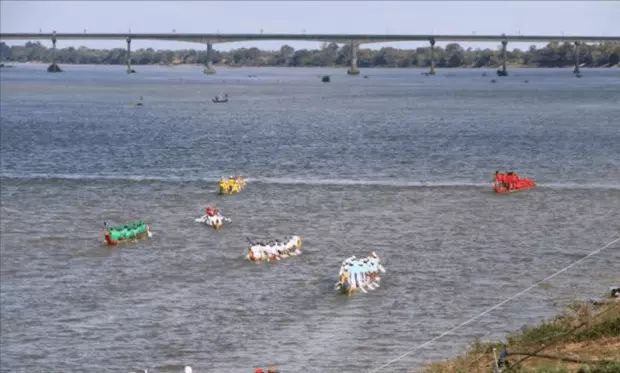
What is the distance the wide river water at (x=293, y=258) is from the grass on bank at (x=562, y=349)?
438 cm

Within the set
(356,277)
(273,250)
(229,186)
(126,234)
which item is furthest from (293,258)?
(229,186)

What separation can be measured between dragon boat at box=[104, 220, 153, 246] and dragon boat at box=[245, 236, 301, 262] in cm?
727

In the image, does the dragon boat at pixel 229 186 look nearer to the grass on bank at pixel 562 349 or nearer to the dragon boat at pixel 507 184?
the dragon boat at pixel 507 184

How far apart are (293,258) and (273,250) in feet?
4.00

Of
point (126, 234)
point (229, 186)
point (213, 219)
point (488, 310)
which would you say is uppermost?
point (488, 310)

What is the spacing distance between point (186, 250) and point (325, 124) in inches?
3948

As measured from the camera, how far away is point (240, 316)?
44500mm

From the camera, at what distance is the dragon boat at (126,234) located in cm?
6012

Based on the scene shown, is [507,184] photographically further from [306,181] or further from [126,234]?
[126,234]

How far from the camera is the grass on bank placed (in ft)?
91.0

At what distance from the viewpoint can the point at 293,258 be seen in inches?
2197

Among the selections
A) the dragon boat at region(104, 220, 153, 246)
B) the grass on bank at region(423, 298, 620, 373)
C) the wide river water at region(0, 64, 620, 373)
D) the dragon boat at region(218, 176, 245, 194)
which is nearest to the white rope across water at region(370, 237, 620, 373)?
the wide river water at region(0, 64, 620, 373)

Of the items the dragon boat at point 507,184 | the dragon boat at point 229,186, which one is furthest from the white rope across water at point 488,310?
the dragon boat at point 229,186

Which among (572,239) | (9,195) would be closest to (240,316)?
(572,239)
